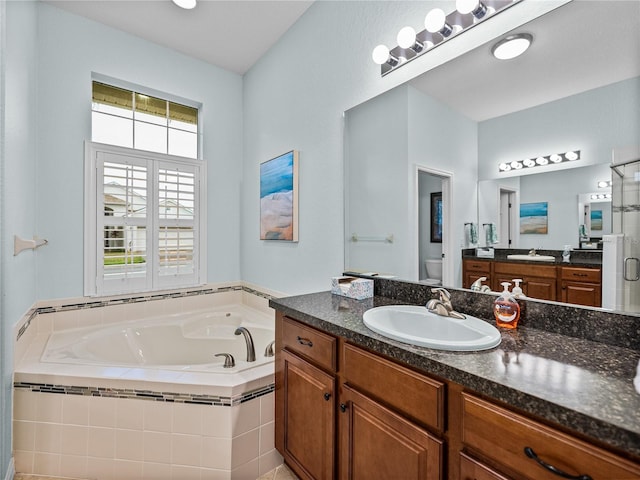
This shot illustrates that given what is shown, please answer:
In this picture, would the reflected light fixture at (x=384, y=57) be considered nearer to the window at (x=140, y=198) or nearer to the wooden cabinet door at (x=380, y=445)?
the wooden cabinet door at (x=380, y=445)

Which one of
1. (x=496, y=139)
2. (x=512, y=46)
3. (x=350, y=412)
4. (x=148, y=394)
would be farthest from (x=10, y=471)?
(x=512, y=46)

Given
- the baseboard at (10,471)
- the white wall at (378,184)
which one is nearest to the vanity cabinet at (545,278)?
the white wall at (378,184)

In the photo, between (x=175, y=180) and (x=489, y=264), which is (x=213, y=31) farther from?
(x=489, y=264)

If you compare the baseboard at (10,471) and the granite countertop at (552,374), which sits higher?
the granite countertop at (552,374)

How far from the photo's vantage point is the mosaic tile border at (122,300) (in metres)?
2.17

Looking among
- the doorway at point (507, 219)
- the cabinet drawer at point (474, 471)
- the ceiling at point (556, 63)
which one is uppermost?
the ceiling at point (556, 63)

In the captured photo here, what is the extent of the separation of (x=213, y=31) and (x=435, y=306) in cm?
272

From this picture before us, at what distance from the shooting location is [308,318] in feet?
4.49

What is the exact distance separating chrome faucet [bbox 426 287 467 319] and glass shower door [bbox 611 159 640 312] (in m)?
0.50

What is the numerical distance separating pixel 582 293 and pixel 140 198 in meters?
2.97

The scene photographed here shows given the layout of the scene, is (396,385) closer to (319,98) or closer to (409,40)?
(409,40)

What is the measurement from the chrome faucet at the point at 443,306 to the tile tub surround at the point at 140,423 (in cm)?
95

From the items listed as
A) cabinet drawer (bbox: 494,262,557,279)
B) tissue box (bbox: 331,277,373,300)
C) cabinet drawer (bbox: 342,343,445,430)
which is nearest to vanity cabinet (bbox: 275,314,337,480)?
cabinet drawer (bbox: 342,343,445,430)

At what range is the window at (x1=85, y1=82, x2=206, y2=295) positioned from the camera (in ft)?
8.30
